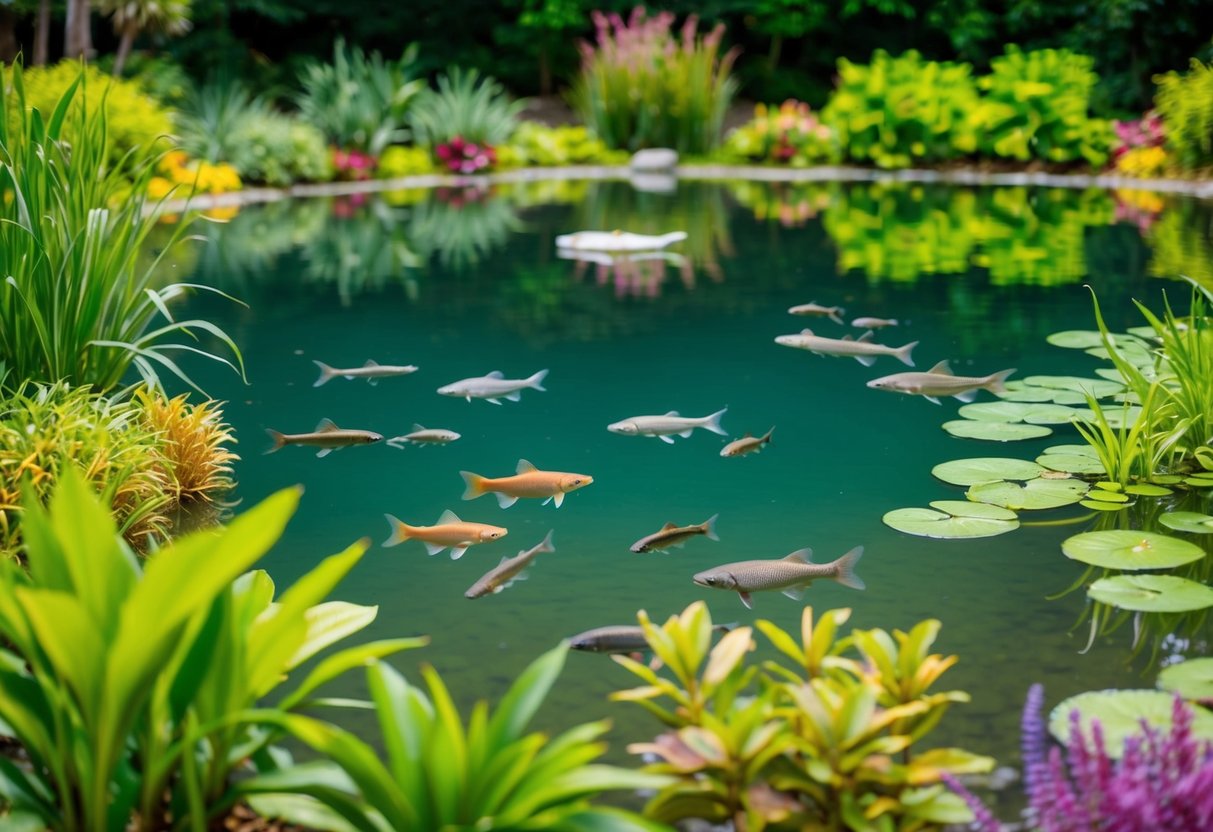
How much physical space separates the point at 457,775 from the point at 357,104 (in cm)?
1521

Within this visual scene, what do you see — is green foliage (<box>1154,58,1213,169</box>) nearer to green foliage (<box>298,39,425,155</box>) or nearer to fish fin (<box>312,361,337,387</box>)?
green foliage (<box>298,39,425,155</box>)

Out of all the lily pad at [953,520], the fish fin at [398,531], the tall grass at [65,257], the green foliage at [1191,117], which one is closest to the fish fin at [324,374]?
the tall grass at [65,257]

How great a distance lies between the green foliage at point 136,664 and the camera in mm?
1702

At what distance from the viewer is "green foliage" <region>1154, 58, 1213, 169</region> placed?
1320cm

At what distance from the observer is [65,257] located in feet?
12.0

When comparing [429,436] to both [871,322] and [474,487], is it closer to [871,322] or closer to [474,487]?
[474,487]

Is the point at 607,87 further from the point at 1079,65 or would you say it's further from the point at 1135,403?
the point at 1135,403

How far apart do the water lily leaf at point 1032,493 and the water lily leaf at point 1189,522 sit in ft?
0.93

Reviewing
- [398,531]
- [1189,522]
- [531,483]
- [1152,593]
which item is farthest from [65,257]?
[1189,522]

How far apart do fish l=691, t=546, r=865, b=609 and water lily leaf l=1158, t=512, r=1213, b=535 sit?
4.05ft

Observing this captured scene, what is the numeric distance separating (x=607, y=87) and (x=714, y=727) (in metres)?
17.0

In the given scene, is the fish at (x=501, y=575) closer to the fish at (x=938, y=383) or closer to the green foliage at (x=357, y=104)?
the fish at (x=938, y=383)

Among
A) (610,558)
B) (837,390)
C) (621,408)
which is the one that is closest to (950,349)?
(837,390)

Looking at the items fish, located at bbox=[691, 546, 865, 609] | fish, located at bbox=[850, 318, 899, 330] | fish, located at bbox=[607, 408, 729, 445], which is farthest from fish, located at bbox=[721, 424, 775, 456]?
fish, located at bbox=[850, 318, 899, 330]
